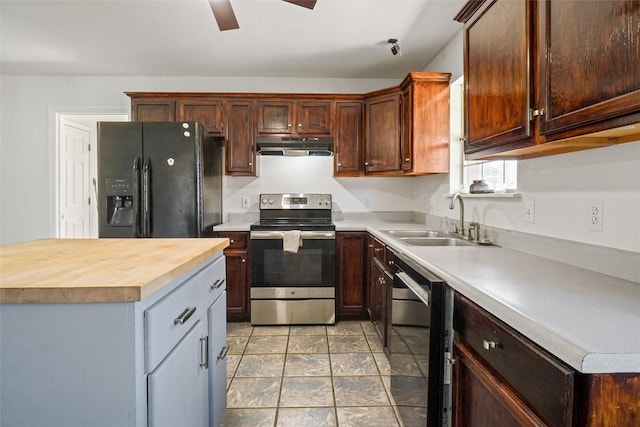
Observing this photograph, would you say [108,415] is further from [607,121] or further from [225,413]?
[607,121]

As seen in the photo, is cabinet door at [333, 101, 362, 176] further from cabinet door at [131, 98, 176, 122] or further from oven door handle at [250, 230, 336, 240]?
cabinet door at [131, 98, 176, 122]

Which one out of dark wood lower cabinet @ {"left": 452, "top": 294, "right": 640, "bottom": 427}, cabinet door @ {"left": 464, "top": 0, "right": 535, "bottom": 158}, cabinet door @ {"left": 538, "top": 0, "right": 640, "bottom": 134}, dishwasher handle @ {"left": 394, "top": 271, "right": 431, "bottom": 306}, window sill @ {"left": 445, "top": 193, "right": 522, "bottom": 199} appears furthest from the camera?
→ window sill @ {"left": 445, "top": 193, "right": 522, "bottom": 199}

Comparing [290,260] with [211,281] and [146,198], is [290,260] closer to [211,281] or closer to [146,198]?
[146,198]

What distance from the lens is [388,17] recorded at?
100 inches

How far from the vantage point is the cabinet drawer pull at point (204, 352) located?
4.65ft

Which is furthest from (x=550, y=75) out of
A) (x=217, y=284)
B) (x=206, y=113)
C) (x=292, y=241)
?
(x=206, y=113)

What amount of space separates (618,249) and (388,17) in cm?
212

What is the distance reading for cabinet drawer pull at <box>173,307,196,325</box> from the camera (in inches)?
44.5

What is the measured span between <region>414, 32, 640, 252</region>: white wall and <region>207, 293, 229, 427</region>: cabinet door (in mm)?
1592

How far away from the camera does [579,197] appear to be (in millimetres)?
1422

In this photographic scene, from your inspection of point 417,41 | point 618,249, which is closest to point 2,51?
point 417,41

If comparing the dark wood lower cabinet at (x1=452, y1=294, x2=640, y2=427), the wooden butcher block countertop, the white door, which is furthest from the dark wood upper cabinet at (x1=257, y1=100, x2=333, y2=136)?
the dark wood lower cabinet at (x1=452, y1=294, x2=640, y2=427)

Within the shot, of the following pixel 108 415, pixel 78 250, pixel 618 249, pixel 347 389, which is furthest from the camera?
pixel 347 389

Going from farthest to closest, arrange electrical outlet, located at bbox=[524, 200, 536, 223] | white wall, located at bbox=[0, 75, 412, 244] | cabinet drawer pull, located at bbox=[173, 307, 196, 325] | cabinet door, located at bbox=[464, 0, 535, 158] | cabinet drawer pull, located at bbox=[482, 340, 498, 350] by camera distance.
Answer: white wall, located at bbox=[0, 75, 412, 244], electrical outlet, located at bbox=[524, 200, 536, 223], cabinet door, located at bbox=[464, 0, 535, 158], cabinet drawer pull, located at bbox=[173, 307, 196, 325], cabinet drawer pull, located at bbox=[482, 340, 498, 350]
